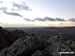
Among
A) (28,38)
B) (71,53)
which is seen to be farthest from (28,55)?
(71,53)

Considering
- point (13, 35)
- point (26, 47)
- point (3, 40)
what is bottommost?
point (26, 47)

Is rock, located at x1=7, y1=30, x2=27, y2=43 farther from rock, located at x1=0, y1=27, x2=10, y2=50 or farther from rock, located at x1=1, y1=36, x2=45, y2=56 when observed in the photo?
rock, located at x1=1, y1=36, x2=45, y2=56

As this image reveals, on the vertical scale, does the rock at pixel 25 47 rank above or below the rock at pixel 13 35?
below

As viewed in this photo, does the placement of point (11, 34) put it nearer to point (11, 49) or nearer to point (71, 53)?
point (11, 49)

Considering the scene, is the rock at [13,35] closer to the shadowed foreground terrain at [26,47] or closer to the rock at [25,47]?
the shadowed foreground terrain at [26,47]

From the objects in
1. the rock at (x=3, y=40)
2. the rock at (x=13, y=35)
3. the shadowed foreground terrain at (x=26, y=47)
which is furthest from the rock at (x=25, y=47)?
the rock at (x=13, y=35)

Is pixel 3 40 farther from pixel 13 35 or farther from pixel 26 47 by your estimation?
pixel 26 47

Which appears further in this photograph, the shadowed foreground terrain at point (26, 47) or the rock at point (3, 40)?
the rock at point (3, 40)

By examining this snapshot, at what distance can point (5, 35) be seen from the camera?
13.4m

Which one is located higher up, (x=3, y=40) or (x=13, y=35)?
(x=13, y=35)

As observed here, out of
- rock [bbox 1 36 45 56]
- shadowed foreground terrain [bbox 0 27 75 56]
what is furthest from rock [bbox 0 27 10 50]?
rock [bbox 1 36 45 56]

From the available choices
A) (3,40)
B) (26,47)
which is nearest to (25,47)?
(26,47)

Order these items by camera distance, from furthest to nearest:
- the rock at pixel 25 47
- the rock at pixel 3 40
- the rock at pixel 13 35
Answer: the rock at pixel 13 35 → the rock at pixel 3 40 → the rock at pixel 25 47

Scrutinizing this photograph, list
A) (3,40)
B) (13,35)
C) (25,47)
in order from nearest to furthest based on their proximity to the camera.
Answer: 1. (25,47)
2. (3,40)
3. (13,35)
